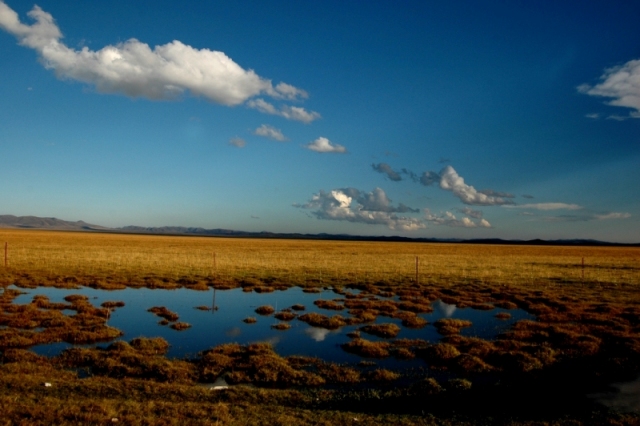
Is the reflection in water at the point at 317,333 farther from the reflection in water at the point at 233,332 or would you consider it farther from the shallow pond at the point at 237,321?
the reflection in water at the point at 233,332

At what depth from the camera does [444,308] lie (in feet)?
99.9

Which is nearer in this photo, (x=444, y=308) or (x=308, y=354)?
(x=308, y=354)

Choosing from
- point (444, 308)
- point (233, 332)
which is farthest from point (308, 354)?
point (444, 308)

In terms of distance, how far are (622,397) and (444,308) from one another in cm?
1666

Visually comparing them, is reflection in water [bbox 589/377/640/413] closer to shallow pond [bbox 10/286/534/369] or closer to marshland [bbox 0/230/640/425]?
marshland [bbox 0/230/640/425]

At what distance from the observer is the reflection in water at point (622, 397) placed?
13062mm

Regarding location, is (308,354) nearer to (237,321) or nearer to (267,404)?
(267,404)

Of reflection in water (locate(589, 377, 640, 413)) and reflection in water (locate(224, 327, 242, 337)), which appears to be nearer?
reflection in water (locate(589, 377, 640, 413))

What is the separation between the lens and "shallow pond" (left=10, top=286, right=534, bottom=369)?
19.1 m

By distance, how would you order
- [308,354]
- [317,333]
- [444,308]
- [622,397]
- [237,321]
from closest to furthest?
[622,397] < [308,354] < [317,333] < [237,321] < [444,308]

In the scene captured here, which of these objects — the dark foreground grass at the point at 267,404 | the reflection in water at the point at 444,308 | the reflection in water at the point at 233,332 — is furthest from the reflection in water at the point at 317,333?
the reflection in water at the point at 444,308

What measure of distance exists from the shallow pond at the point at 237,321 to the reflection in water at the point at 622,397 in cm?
625

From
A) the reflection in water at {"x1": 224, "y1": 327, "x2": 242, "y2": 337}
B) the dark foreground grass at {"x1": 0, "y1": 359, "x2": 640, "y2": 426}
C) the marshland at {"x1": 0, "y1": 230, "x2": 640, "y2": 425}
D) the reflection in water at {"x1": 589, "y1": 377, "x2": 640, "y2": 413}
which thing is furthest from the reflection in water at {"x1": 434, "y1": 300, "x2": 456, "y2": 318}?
the dark foreground grass at {"x1": 0, "y1": 359, "x2": 640, "y2": 426}

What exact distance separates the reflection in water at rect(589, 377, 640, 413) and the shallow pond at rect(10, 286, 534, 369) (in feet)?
20.5
